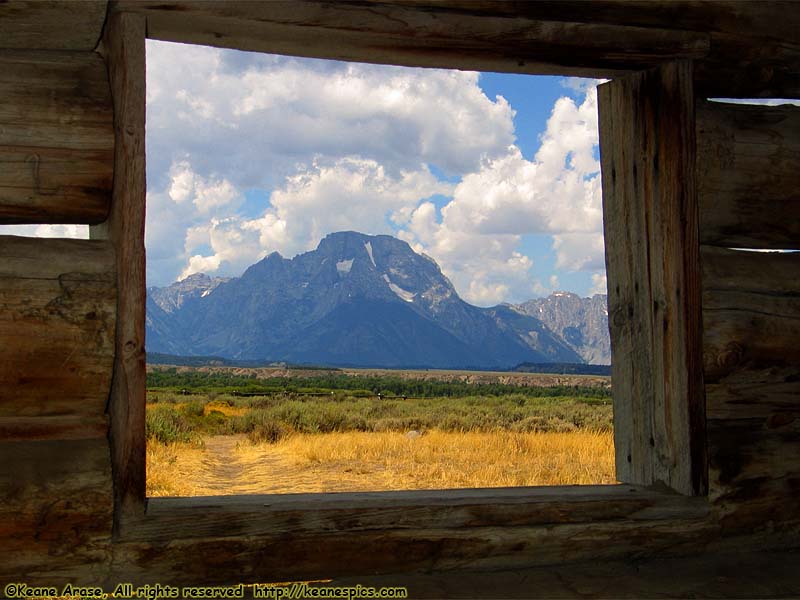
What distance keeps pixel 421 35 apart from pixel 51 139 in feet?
4.29

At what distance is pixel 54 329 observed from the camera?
2557 mm

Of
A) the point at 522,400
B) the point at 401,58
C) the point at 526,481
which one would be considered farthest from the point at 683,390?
the point at 522,400

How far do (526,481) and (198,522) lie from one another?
5783 millimetres

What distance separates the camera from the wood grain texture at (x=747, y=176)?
3273mm

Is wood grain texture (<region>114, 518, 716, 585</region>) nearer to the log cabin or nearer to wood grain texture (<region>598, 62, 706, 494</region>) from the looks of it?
the log cabin

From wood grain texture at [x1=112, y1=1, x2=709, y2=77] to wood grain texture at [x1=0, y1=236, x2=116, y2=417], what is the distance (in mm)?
860

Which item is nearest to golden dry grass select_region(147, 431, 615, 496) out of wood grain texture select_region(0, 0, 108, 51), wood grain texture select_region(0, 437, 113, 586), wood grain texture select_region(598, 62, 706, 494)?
wood grain texture select_region(598, 62, 706, 494)

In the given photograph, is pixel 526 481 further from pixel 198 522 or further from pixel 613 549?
pixel 198 522

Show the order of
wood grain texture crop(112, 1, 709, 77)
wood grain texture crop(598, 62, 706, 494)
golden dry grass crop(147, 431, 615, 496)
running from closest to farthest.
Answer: wood grain texture crop(112, 1, 709, 77) → wood grain texture crop(598, 62, 706, 494) → golden dry grass crop(147, 431, 615, 496)

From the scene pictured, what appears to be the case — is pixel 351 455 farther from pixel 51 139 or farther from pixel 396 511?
pixel 51 139

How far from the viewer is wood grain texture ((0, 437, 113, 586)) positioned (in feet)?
8.18

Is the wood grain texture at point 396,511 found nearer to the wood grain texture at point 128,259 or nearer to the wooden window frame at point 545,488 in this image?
the wooden window frame at point 545,488

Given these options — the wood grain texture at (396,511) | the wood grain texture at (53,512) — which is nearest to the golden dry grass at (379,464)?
the wood grain texture at (396,511)

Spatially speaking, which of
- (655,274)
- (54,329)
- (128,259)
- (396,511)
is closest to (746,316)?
(655,274)
